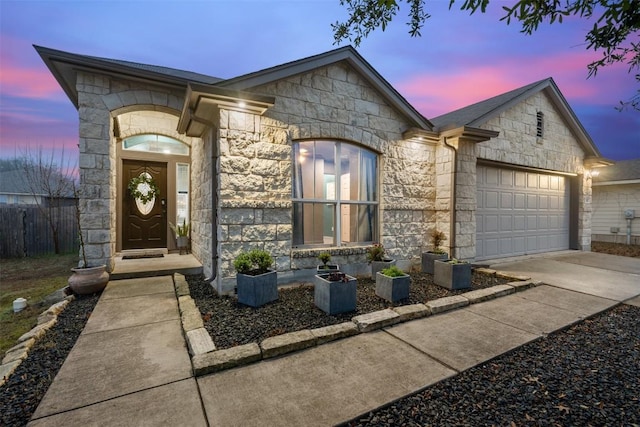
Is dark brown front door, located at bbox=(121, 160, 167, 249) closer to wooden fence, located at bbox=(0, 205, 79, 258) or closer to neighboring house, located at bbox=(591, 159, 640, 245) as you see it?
wooden fence, located at bbox=(0, 205, 79, 258)

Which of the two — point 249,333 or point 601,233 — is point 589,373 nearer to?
point 249,333

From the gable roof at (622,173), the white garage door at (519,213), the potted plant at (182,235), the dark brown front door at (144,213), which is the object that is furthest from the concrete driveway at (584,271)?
the dark brown front door at (144,213)

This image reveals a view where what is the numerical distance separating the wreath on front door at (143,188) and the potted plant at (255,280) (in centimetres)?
418

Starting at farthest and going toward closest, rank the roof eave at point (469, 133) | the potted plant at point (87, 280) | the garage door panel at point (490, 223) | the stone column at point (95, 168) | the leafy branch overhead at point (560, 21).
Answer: the garage door panel at point (490, 223), the roof eave at point (469, 133), the stone column at point (95, 168), the potted plant at point (87, 280), the leafy branch overhead at point (560, 21)

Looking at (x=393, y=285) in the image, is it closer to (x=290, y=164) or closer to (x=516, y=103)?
(x=290, y=164)

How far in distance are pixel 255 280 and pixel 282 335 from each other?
112 cm

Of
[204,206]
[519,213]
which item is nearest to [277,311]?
[204,206]

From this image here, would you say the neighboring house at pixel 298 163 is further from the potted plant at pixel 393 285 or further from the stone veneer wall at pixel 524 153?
the potted plant at pixel 393 285

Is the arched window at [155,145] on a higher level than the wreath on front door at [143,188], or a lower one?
higher

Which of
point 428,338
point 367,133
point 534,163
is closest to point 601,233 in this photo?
point 534,163

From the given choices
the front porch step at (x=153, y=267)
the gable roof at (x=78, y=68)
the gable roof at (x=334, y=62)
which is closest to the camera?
the gable roof at (x=78, y=68)

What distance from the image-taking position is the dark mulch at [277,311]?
2855mm

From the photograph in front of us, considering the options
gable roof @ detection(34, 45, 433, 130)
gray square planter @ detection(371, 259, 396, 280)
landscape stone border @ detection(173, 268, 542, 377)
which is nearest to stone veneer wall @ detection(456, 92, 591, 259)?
gray square planter @ detection(371, 259, 396, 280)

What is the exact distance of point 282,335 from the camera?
2.67m
